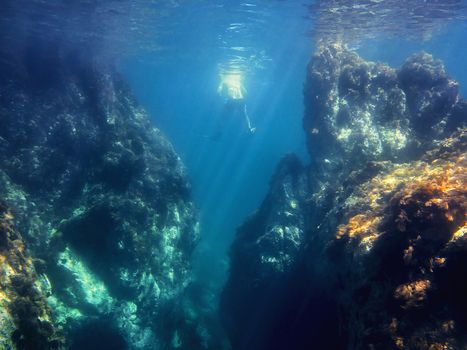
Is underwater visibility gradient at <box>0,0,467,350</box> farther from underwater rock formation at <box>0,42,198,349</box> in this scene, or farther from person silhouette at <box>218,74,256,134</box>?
person silhouette at <box>218,74,256,134</box>

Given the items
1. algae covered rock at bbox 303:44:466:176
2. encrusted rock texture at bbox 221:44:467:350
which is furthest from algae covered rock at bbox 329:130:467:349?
algae covered rock at bbox 303:44:466:176

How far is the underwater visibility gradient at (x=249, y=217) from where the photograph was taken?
600 centimetres

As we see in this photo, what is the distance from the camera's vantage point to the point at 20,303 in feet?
21.0

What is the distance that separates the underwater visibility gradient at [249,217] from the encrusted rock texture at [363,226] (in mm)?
41

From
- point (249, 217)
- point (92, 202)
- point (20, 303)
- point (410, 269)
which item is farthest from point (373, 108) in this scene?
point (20, 303)

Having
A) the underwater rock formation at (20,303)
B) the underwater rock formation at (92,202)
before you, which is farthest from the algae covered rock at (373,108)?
the underwater rock formation at (20,303)

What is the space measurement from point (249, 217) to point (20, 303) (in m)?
11.7

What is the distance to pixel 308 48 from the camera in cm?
2969

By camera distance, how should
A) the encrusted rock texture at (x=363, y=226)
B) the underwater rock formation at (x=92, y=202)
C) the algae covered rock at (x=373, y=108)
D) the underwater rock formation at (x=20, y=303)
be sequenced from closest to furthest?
the encrusted rock texture at (x=363, y=226) → the underwater rock formation at (x=20, y=303) → the underwater rock formation at (x=92, y=202) → the algae covered rock at (x=373, y=108)

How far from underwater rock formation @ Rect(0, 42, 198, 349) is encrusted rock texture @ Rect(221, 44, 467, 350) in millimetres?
3652

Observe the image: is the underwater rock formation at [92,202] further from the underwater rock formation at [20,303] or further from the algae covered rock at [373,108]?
the algae covered rock at [373,108]

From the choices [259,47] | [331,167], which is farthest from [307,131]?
[259,47]

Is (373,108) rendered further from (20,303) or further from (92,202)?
(20,303)

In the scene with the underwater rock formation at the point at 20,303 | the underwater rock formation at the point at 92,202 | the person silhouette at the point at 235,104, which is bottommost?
the person silhouette at the point at 235,104
